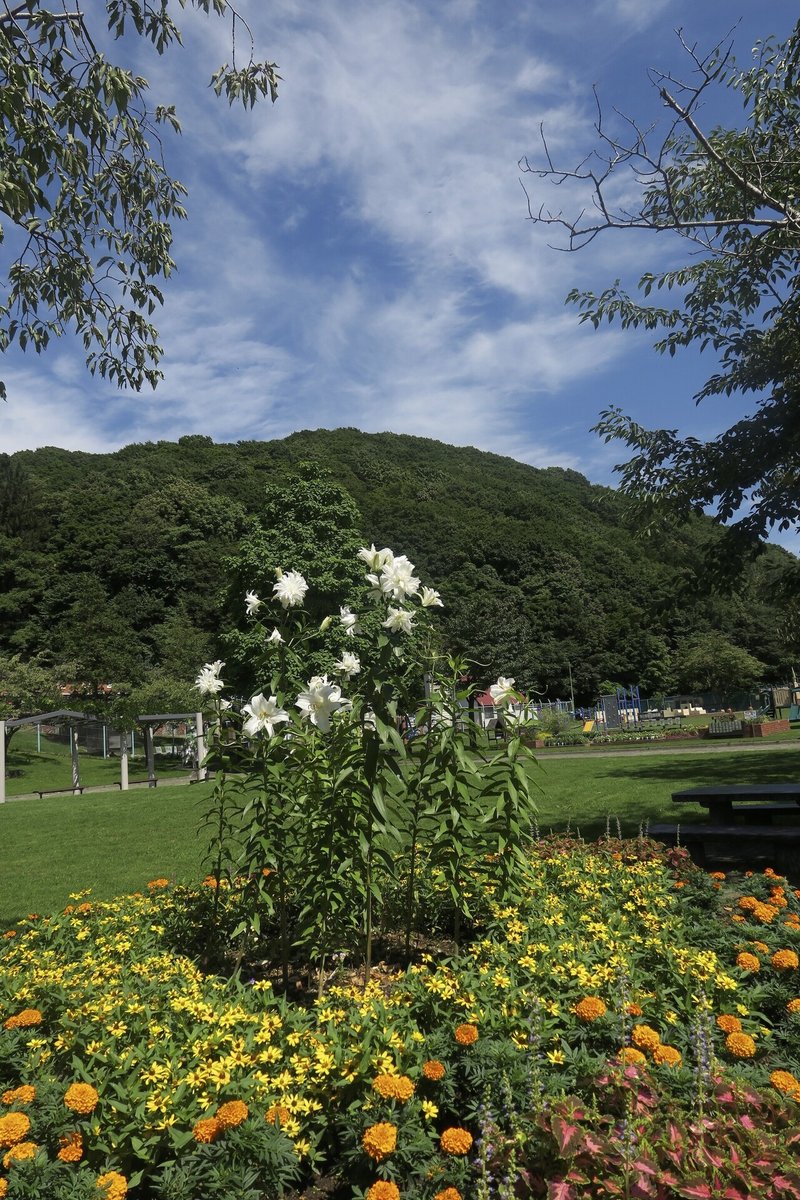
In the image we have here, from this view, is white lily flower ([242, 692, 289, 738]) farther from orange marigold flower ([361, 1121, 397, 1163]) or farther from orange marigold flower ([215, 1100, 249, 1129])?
A: orange marigold flower ([361, 1121, 397, 1163])

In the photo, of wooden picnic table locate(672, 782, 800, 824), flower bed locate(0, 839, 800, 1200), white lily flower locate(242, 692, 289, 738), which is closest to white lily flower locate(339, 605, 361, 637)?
white lily flower locate(242, 692, 289, 738)

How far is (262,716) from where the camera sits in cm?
316

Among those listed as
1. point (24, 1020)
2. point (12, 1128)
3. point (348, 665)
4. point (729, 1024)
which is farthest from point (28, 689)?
point (729, 1024)

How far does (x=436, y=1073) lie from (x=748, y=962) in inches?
57.9

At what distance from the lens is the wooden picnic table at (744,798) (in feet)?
18.8

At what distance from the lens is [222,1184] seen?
A: 1816 millimetres

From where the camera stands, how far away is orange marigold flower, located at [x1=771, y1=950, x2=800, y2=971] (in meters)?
2.89

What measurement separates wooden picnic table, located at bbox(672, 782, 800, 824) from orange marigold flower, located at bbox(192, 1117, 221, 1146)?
4.97 metres

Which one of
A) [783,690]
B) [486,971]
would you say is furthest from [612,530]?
[486,971]

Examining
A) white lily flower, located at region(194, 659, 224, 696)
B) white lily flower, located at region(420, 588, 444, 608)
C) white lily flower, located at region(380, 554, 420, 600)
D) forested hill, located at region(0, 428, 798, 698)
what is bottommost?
white lily flower, located at region(194, 659, 224, 696)

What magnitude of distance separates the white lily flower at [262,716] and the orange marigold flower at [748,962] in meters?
2.09

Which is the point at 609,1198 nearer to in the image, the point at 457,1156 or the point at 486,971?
the point at 457,1156

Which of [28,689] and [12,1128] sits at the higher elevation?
[28,689]

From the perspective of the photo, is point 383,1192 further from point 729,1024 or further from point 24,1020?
point 24,1020
